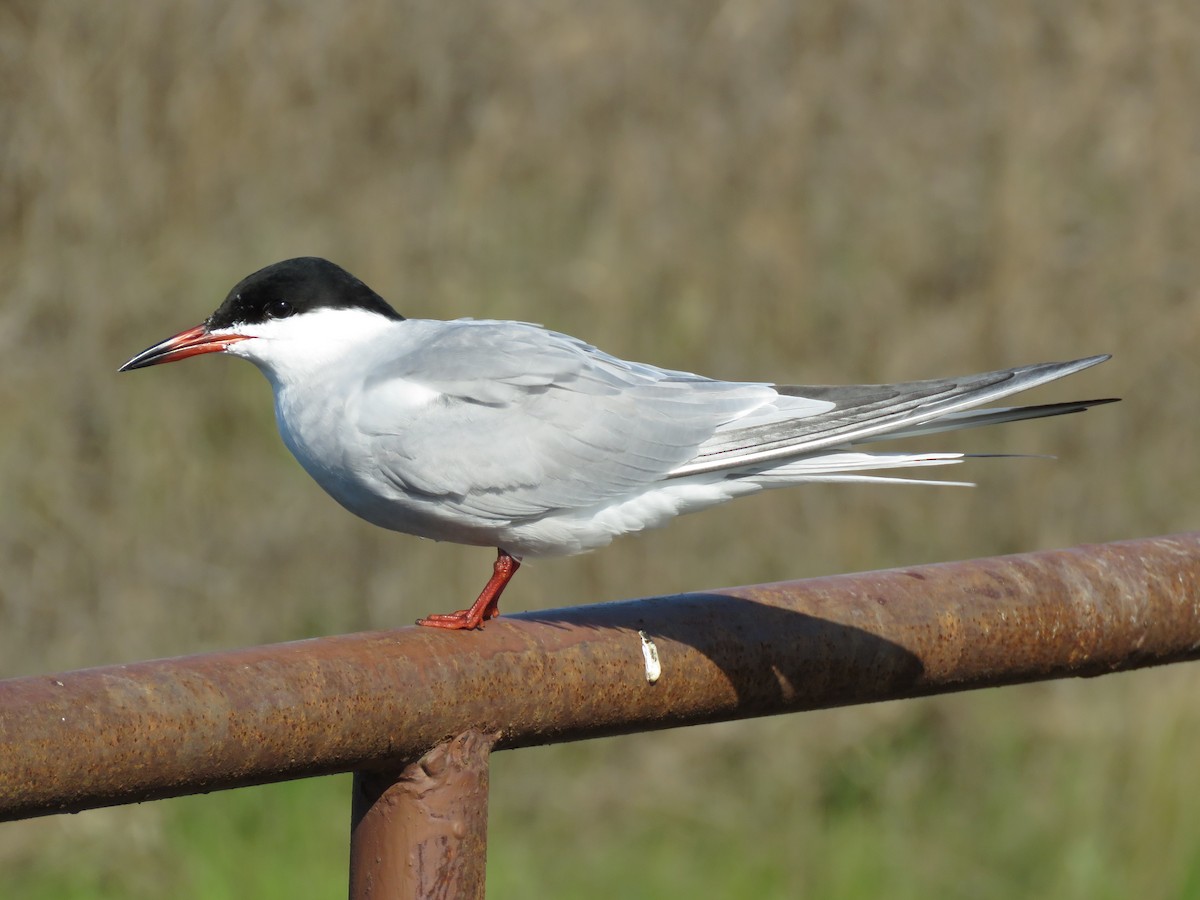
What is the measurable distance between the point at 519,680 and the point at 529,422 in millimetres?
1059

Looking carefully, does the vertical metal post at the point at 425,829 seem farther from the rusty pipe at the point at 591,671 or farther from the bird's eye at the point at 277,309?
the bird's eye at the point at 277,309

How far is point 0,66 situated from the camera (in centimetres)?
508

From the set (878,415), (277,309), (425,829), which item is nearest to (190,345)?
(277,309)

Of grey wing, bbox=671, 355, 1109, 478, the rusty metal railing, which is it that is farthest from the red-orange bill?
the rusty metal railing

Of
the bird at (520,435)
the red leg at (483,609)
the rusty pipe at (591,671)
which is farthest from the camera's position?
the bird at (520,435)

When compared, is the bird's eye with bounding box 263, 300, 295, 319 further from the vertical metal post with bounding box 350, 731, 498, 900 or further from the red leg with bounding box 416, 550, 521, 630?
the vertical metal post with bounding box 350, 731, 498, 900

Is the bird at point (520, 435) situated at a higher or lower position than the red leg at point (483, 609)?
higher

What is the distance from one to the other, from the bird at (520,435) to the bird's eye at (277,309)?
0.03 metres

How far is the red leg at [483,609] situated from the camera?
213cm

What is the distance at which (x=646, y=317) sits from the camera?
5.66 meters

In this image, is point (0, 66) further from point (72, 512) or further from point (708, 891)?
point (708, 891)

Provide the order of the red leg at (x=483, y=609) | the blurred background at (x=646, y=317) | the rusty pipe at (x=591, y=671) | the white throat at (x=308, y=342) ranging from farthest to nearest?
1. the blurred background at (x=646, y=317)
2. the white throat at (x=308, y=342)
3. the red leg at (x=483, y=609)
4. the rusty pipe at (x=591, y=671)

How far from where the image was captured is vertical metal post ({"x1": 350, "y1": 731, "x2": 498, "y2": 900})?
1.74m

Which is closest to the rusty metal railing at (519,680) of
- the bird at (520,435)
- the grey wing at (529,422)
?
Result: the bird at (520,435)
